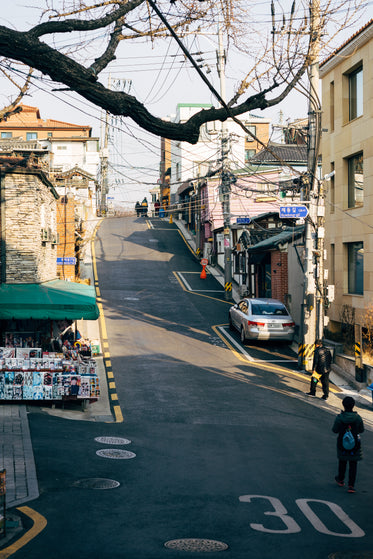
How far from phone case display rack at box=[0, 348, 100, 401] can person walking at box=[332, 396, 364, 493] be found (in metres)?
7.35

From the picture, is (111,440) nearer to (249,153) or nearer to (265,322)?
(265,322)

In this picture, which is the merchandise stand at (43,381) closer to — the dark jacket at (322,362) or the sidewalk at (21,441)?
the sidewalk at (21,441)

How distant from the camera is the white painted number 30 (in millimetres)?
7574

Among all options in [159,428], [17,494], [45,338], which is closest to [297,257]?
[45,338]

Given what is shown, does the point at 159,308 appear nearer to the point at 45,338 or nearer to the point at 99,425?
the point at 45,338

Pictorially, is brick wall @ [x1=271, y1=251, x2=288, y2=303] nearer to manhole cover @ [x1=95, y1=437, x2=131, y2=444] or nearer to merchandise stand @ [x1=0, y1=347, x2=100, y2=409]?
merchandise stand @ [x1=0, y1=347, x2=100, y2=409]

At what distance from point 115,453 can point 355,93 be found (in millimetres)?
19661

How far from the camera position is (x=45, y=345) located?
19.9 meters

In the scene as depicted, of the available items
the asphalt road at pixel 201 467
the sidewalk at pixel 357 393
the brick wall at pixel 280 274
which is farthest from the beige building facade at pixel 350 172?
the asphalt road at pixel 201 467

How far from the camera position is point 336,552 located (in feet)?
22.7

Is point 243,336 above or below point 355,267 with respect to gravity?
below

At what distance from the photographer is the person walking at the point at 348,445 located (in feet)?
31.9

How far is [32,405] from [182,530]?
8784 mm

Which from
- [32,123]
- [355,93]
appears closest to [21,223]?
[355,93]
